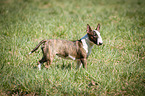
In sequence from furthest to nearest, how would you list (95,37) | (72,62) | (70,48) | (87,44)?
(72,62)
(87,44)
(70,48)
(95,37)

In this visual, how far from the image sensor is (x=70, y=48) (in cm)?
429

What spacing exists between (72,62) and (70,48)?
0.81 metres

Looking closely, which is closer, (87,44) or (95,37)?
(95,37)

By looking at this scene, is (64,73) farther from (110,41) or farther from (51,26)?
(51,26)

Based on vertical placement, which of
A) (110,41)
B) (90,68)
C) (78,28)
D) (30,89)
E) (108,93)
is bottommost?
(108,93)

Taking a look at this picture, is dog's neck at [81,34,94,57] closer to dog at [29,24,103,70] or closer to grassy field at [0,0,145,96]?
dog at [29,24,103,70]

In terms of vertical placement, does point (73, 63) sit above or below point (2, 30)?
below

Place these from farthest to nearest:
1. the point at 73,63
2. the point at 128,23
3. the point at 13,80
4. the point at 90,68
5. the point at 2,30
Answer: the point at 128,23 < the point at 2,30 < the point at 73,63 < the point at 90,68 < the point at 13,80

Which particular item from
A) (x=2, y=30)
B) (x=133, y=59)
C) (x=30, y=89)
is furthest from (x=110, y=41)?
(x=2, y=30)

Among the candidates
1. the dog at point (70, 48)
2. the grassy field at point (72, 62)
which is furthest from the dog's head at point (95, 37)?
the grassy field at point (72, 62)

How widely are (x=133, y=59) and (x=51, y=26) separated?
3.86 meters

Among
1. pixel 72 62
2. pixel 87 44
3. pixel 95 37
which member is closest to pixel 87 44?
pixel 87 44

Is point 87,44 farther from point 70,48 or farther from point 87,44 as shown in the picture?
point 70,48

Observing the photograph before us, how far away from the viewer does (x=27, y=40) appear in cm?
596
